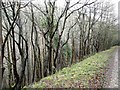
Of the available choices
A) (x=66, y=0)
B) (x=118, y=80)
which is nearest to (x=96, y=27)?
(x=66, y=0)

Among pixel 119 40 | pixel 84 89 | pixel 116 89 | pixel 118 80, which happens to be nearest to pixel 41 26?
pixel 118 80

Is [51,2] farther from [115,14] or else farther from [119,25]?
[119,25]

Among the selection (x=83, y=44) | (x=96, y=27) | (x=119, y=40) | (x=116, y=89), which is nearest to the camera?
(x=116, y=89)

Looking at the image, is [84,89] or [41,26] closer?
[84,89]

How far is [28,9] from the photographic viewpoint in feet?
74.3

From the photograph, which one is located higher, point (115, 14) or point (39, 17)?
point (115, 14)

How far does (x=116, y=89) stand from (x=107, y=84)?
0.72 metres

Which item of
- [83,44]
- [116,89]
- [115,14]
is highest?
[115,14]

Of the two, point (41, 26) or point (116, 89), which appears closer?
point (116, 89)

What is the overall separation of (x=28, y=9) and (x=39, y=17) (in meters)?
2.07

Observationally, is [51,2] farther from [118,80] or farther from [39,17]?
[118,80]

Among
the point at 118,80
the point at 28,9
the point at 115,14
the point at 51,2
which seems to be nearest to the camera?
the point at 118,80

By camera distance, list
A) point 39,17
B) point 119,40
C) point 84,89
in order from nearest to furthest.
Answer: point 84,89
point 39,17
point 119,40

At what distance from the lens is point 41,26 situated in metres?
23.9
